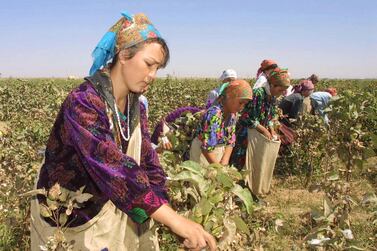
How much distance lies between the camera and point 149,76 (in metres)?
1.49

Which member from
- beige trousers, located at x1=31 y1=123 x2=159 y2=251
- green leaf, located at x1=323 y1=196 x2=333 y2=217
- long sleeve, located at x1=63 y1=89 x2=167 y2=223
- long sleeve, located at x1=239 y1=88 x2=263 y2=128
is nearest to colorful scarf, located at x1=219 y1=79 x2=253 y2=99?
long sleeve, located at x1=239 y1=88 x2=263 y2=128

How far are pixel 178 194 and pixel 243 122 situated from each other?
249 cm

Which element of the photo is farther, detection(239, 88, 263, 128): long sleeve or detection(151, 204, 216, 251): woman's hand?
detection(239, 88, 263, 128): long sleeve

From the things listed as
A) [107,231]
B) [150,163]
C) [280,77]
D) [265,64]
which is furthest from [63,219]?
[265,64]

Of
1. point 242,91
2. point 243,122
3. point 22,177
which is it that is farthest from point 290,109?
Result: point 22,177

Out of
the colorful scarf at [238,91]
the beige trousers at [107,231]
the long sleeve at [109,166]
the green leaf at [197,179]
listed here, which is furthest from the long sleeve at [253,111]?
the long sleeve at [109,166]

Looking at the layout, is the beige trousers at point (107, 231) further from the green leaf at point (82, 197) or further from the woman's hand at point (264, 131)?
the woman's hand at point (264, 131)

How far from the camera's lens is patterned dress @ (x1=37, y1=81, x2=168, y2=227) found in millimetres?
1308

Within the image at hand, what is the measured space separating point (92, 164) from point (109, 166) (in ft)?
0.20

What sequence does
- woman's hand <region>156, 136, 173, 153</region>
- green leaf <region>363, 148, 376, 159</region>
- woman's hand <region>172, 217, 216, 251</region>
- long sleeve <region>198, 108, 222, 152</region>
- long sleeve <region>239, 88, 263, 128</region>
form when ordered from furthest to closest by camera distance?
long sleeve <region>239, 88, 263, 128</region> < woman's hand <region>156, 136, 173, 153</region> < green leaf <region>363, 148, 376, 159</region> < long sleeve <region>198, 108, 222, 152</region> < woman's hand <region>172, 217, 216, 251</region>

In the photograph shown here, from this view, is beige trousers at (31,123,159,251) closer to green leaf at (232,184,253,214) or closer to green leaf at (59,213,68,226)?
green leaf at (59,213,68,226)

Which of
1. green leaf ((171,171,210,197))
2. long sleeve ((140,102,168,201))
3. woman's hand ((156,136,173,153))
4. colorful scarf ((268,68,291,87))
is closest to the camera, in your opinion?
green leaf ((171,171,210,197))

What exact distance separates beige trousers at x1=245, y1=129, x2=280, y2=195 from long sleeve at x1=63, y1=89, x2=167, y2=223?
302 cm

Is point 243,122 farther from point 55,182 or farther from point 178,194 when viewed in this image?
point 55,182
